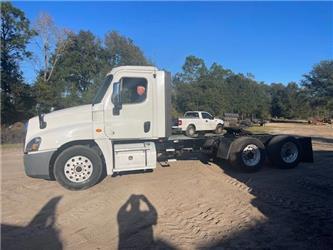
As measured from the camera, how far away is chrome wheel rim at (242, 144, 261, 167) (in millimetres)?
10922

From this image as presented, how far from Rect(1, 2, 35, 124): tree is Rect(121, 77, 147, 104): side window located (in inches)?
957

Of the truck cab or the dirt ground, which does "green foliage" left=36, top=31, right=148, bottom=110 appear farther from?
the dirt ground

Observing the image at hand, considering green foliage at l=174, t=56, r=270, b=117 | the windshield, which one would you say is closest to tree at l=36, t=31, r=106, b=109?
green foliage at l=174, t=56, r=270, b=117

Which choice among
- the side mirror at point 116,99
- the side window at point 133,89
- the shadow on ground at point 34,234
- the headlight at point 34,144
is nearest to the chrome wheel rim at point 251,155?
the side window at point 133,89

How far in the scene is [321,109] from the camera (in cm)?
7219

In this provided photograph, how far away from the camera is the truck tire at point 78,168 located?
907 cm

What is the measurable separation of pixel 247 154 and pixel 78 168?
15.7 ft

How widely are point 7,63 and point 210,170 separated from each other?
28816 mm

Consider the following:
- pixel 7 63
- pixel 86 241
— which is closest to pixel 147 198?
pixel 86 241

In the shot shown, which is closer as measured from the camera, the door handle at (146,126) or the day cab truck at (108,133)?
the day cab truck at (108,133)

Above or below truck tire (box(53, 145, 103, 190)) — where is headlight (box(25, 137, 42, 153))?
above

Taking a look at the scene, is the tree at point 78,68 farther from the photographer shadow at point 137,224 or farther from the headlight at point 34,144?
the photographer shadow at point 137,224

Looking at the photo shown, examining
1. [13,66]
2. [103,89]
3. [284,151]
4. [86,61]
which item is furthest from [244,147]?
[86,61]

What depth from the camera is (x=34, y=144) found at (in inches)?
356
